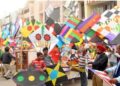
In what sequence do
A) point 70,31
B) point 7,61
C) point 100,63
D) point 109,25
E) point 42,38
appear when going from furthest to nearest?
point 7,61 < point 70,31 < point 109,25 < point 42,38 < point 100,63

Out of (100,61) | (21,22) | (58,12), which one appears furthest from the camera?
(58,12)

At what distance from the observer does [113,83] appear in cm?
620

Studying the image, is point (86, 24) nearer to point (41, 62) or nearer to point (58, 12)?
point (41, 62)

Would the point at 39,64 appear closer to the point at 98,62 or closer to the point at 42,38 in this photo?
the point at 98,62

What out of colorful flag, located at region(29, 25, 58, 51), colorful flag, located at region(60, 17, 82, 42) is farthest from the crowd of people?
colorful flag, located at region(60, 17, 82, 42)

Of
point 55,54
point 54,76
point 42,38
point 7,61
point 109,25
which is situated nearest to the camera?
point 54,76

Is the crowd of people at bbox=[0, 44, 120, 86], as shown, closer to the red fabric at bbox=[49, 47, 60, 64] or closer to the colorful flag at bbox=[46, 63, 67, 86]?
the red fabric at bbox=[49, 47, 60, 64]

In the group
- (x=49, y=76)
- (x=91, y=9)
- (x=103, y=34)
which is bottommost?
(x=49, y=76)

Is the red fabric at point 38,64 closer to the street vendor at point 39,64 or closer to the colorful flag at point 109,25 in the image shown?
the street vendor at point 39,64

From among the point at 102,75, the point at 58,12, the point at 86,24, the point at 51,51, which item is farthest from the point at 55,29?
the point at 58,12

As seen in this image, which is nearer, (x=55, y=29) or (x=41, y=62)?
(x=41, y=62)

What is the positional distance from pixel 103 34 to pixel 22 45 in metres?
4.53

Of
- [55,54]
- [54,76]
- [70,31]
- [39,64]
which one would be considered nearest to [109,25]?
[70,31]

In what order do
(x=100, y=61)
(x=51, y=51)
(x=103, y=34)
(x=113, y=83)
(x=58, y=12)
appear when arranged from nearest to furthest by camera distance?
1. (x=113, y=83)
2. (x=100, y=61)
3. (x=51, y=51)
4. (x=103, y=34)
5. (x=58, y=12)
